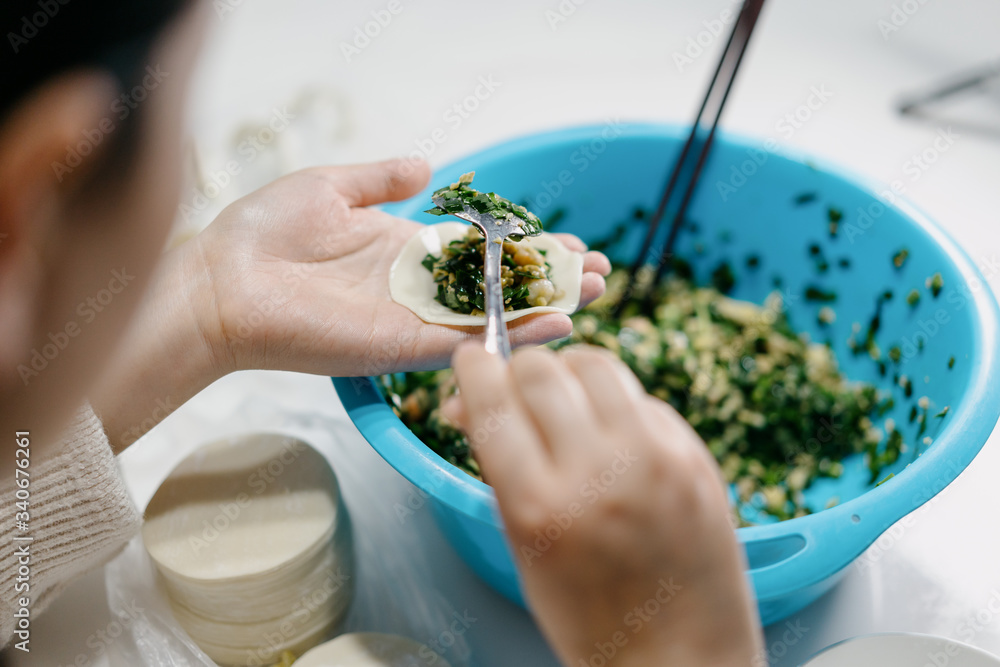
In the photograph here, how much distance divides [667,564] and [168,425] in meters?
1.00

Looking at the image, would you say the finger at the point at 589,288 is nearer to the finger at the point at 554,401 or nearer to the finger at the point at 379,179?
the finger at the point at 379,179

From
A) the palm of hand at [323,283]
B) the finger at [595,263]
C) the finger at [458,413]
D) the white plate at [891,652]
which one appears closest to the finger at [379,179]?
the palm of hand at [323,283]

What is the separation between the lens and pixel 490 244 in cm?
87

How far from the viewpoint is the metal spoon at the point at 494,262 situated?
688mm

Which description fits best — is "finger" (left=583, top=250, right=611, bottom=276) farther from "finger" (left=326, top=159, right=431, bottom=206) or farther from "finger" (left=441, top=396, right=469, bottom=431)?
"finger" (left=441, top=396, right=469, bottom=431)

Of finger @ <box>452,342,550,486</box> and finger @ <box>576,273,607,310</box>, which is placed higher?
finger @ <box>452,342,550,486</box>

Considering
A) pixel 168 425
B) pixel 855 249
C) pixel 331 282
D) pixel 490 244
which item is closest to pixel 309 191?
pixel 331 282

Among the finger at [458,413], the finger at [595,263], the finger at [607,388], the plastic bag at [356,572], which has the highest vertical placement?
the finger at [607,388]

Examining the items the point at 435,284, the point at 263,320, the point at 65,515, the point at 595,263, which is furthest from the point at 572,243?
the point at 65,515

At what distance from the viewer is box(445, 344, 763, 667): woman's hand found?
45 centimetres

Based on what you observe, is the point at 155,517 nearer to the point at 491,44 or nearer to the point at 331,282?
the point at 331,282

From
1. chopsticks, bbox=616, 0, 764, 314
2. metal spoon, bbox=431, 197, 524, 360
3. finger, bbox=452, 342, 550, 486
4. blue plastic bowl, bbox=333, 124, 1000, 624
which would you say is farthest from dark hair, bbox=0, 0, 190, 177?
chopsticks, bbox=616, 0, 764, 314

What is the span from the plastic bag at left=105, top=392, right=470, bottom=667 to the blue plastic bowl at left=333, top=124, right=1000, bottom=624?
0.37 feet

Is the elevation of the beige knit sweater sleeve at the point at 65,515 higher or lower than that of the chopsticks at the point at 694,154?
lower
